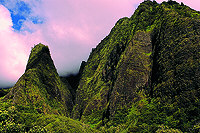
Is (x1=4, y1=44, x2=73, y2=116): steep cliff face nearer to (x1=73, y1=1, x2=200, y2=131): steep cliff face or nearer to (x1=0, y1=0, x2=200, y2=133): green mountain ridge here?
(x1=0, y1=0, x2=200, y2=133): green mountain ridge

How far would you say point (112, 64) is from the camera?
131m

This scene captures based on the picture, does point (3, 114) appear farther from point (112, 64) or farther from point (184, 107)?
point (112, 64)

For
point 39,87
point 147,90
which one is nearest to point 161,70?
point 147,90

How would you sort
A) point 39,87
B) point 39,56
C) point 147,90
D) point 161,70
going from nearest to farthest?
1. point 161,70
2. point 147,90
3. point 39,87
4. point 39,56

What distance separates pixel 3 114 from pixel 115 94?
60174 millimetres

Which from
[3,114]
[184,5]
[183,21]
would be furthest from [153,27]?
[3,114]

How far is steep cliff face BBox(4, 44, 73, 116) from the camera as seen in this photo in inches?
3947

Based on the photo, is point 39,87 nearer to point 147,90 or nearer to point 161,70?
point 147,90

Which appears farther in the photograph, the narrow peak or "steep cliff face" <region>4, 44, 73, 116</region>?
the narrow peak

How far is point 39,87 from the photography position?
397ft

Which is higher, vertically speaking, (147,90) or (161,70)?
(161,70)

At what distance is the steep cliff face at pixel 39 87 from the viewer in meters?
100

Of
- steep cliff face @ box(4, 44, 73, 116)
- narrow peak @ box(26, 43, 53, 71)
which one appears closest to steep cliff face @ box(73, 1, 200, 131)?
steep cliff face @ box(4, 44, 73, 116)

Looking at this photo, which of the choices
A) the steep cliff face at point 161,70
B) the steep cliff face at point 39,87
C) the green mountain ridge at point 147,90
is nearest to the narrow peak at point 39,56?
the steep cliff face at point 39,87
